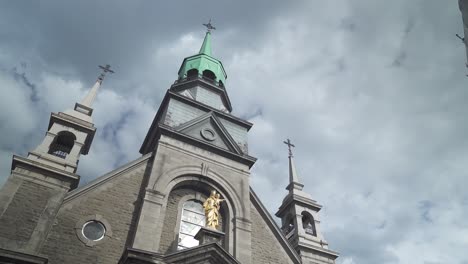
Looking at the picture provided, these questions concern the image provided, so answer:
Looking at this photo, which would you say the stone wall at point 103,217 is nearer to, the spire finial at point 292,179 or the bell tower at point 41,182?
the bell tower at point 41,182

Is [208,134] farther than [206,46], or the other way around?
[206,46]

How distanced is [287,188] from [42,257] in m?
11.1

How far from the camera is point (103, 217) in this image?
11.4 meters

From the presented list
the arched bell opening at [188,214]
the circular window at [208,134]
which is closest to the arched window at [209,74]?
the circular window at [208,134]

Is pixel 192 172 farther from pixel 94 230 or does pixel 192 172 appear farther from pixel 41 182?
pixel 41 182

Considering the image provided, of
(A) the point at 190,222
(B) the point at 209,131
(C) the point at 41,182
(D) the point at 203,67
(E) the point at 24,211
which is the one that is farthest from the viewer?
(D) the point at 203,67

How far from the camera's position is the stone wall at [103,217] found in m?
10.2

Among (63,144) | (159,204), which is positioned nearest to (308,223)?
(159,204)

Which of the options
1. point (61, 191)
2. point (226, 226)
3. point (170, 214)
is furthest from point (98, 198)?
point (226, 226)

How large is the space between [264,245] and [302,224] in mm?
2952

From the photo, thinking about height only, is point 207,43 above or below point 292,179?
above

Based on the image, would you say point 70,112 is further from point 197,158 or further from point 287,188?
point 287,188

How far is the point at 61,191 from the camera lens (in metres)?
11.1

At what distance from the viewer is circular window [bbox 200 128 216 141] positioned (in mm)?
15992
